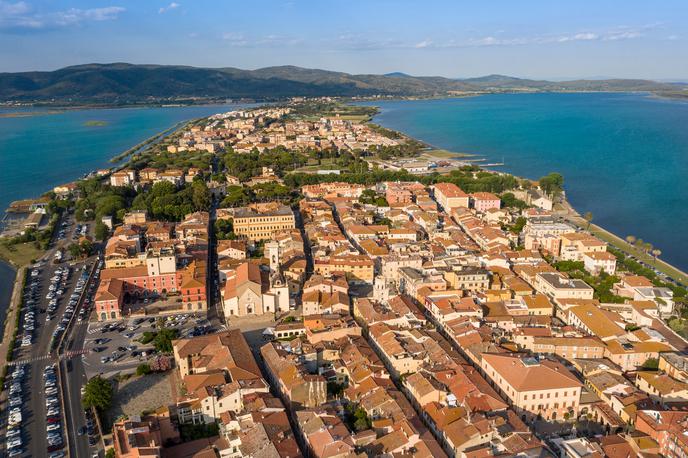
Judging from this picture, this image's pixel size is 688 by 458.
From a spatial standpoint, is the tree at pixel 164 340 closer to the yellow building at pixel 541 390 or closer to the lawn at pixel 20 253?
the yellow building at pixel 541 390

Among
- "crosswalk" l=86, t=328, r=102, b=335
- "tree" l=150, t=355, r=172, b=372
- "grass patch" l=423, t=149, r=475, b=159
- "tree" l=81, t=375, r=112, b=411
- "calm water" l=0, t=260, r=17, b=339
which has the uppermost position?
"grass patch" l=423, t=149, r=475, b=159

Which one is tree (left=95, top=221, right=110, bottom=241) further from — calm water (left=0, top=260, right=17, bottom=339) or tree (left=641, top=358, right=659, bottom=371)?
tree (left=641, top=358, right=659, bottom=371)

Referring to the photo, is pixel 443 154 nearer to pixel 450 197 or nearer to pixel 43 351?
pixel 450 197

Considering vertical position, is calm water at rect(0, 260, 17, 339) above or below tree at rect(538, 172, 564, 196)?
below

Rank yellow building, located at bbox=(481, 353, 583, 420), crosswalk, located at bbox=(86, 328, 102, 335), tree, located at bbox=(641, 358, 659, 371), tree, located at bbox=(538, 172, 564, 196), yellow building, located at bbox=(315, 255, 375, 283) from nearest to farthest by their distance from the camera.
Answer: yellow building, located at bbox=(481, 353, 583, 420), tree, located at bbox=(641, 358, 659, 371), crosswalk, located at bbox=(86, 328, 102, 335), yellow building, located at bbox=(315, 255, 375, 283), tree, located at bbox=(538, 172, 564, 196)

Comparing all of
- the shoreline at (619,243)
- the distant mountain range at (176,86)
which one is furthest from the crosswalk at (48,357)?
the distant mountain range at (176,86)

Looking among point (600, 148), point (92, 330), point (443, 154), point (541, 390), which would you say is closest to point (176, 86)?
point (443, 154)

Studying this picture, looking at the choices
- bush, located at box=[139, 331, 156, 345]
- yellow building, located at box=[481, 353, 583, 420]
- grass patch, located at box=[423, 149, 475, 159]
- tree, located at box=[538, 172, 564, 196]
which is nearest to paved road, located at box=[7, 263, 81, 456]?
bush, located at box=[139, 331, 156, 345]
